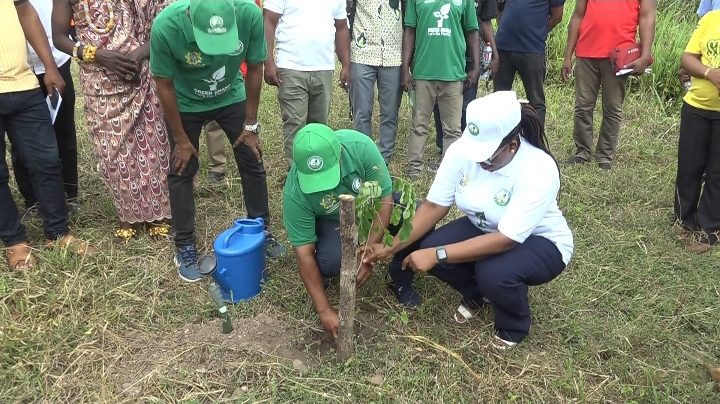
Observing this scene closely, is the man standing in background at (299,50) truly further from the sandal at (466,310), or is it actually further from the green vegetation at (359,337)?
the sandal at (466,310)

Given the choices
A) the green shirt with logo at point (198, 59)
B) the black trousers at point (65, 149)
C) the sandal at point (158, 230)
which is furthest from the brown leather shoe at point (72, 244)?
the green shirt with logo at point (198, 59)

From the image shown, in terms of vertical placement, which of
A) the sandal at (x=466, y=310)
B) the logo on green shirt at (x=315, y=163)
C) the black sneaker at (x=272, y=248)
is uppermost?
the logo on green shirt at (x=315, y=163)

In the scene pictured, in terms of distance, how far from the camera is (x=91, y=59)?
11.4 ft

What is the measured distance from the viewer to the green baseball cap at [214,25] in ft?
9.36

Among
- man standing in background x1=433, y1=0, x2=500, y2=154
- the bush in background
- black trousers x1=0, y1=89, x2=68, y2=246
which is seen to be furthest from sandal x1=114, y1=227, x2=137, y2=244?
the bush in background

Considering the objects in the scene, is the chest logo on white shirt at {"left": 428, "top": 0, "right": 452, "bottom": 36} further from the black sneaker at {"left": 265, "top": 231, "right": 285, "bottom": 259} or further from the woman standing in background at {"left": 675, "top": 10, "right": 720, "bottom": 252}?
the black sneaker at {"left": 265, "top": 231, "right": 285, "bottom": 259}

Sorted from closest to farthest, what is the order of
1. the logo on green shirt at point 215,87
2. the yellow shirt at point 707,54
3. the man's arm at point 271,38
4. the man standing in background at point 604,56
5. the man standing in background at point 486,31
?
the logo on green shirt at point 215,87
the yellow shirt at point 707,54
the man's arm at point 271,38
the man standing in background at point 604,56
the man standing in background at point 486,31

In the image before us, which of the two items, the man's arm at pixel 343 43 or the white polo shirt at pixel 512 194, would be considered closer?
the white polo shirt at pixel 512 194

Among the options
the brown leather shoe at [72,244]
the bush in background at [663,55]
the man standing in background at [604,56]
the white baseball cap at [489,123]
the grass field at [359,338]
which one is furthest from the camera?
the bush in background at [663,55]

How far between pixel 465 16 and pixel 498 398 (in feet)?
10.2

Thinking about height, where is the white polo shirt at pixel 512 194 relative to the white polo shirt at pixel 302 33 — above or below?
below

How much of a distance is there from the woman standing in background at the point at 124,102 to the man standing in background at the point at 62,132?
511mm

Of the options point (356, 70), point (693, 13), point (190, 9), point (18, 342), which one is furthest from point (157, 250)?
point (693, 13)

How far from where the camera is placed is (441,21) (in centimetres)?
459
